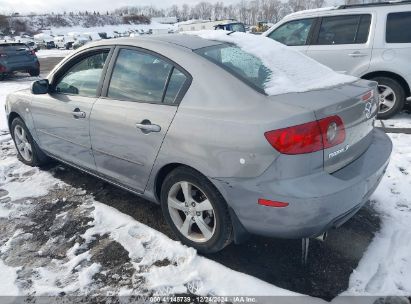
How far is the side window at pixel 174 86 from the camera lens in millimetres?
2766

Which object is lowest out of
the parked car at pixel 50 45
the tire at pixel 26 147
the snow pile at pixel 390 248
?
the parked car at pixel 50 45

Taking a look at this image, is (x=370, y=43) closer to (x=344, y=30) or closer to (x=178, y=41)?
(x=344, y=30)

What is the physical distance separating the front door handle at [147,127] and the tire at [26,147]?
2.27 metres

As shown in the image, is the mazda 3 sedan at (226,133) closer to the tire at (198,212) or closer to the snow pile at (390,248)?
the tire at (198,212)

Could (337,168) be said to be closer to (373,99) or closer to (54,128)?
(373,99)

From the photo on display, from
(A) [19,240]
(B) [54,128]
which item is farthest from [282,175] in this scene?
(B) [54,128]

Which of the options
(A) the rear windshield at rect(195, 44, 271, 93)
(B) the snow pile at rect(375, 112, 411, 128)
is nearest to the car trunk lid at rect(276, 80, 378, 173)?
(A) the rear windshield at rect(195, 44, 271, 93)

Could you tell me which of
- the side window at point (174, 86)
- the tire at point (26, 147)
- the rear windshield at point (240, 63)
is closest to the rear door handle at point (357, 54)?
the rear windshield at point (240, 63)

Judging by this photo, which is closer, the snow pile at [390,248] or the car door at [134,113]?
the snow pile at [390,248]

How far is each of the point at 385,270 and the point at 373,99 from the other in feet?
4.19

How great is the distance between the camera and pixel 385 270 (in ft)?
Result: 8.55

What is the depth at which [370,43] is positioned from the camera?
5.88 metres

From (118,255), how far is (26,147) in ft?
8.48

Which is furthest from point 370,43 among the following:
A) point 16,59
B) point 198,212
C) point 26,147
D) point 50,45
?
point 50,45
